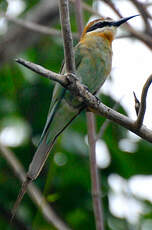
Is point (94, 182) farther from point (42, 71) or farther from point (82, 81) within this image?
point (42, 71)

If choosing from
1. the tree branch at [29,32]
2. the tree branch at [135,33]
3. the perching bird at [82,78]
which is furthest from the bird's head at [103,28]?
the tree branch at [29,32]

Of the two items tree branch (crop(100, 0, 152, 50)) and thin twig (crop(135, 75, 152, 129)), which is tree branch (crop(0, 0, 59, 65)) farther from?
thin twig (crop(135, 75, 152, 129))

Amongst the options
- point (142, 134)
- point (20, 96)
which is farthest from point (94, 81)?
point (20, 96)

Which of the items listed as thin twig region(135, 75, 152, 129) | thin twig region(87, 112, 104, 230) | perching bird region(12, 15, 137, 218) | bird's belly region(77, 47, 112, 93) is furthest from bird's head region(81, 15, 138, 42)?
thin twig region(135, 75, 152, 129)

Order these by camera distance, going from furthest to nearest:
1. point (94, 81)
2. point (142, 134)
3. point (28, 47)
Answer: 1. point (28, 47)
2. point (94, 81)
3. point (142, 134)

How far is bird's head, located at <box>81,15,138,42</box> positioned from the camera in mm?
3652

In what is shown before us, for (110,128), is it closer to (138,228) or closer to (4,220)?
(138,228)

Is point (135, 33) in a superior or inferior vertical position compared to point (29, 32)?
inferior

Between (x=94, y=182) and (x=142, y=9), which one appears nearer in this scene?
(x=94, y=182)

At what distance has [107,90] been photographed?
405 cm

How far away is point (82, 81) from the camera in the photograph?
3.21 metres

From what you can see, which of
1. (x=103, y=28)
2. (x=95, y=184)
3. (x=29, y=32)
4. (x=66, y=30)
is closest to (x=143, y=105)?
(x=66, y=30)

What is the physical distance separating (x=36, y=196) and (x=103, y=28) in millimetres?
1263

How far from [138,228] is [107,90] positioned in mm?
1073
